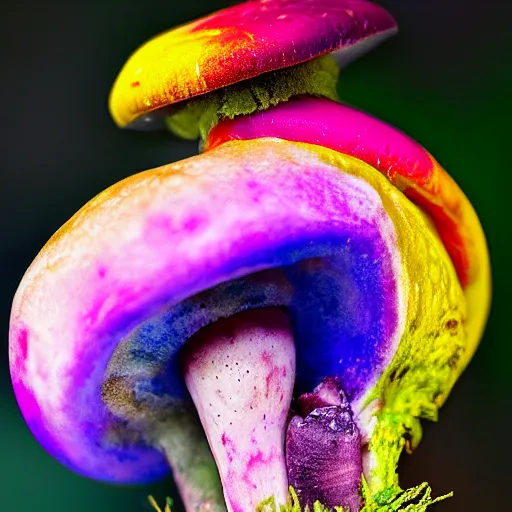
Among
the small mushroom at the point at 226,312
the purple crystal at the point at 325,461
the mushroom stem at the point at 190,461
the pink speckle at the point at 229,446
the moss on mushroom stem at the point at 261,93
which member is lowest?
the mushroom stem at the point at 190,461

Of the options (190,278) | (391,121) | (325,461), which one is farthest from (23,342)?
(391,121)

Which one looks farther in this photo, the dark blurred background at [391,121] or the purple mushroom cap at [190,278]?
the dark blurred background at [391,121]

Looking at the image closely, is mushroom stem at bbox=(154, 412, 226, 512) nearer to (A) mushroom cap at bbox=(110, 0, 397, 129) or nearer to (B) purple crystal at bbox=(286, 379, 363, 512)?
(B) purple crystal at bbox=(286, 379, 363, 512)

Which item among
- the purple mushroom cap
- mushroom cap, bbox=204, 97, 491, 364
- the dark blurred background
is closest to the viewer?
the purple mushroom cap

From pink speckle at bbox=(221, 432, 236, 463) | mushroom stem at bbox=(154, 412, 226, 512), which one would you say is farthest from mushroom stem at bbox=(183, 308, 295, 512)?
mushroom stem at bbox=(154, 412, 226, 512)

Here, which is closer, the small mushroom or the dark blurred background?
the small mushroom

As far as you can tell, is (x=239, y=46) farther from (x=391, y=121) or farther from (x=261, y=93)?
(x=391, y=121)

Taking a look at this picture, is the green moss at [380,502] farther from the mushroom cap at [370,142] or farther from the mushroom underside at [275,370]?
the mushroom cap at [370,142]

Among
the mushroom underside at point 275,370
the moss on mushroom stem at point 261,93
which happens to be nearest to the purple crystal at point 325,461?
the mushroom underside at point 275,370

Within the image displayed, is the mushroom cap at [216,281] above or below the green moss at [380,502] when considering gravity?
above
